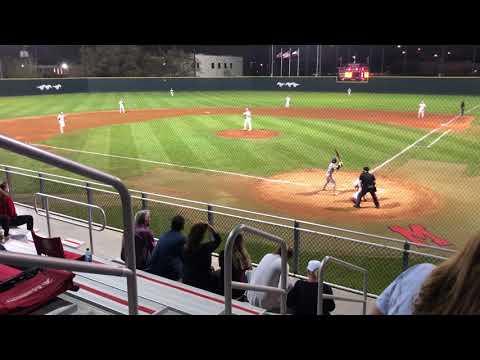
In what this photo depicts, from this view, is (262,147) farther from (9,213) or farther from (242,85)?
(242,85)

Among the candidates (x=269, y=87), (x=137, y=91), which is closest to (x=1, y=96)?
(x=137, y=91)

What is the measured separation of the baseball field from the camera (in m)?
9.95

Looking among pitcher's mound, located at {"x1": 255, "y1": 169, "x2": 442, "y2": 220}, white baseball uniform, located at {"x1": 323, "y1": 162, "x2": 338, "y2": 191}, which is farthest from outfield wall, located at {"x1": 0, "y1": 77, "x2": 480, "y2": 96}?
white baseball uniform, located at {"x1": 323, "y1": 162, "x2": 338, "y2": 191}

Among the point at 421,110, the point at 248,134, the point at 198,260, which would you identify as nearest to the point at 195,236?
the point at 198,260

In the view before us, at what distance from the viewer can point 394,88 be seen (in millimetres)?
32469

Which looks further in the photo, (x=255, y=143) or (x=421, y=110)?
(x=421, y=110)

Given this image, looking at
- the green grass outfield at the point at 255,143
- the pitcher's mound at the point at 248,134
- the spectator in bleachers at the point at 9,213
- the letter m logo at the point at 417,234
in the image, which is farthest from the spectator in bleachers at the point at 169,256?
the pitcher's mound at the point at 248,134

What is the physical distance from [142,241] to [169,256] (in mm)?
528

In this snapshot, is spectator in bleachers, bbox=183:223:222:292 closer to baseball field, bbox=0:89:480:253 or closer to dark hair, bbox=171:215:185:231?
dark hair, bbox=171:215:185:231

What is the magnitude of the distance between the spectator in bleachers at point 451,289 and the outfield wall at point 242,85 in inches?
1212

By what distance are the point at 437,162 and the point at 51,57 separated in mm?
33832

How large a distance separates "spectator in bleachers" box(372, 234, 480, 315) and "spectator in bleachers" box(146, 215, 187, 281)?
338cm

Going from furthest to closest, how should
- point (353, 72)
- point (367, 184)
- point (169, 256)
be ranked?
point (353, 72), point (367, 184), point (169, 256)

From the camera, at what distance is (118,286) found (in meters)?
3.29
